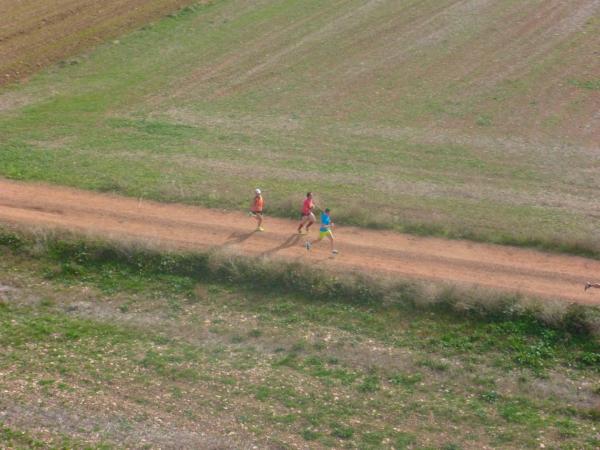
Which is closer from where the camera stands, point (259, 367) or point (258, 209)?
point (259, 367)

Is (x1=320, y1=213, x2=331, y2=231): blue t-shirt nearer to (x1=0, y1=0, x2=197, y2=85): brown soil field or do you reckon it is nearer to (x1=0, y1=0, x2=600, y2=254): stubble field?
(x1=0, y1=0, x2=600, y2=254): stubble field

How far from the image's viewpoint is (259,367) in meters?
22.2

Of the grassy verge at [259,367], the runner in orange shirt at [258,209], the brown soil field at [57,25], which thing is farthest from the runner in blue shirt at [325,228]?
the brown soil field at [57,25]

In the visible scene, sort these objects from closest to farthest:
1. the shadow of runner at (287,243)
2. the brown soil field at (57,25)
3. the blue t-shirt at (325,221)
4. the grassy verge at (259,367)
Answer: the grassy verge at (259,367), the blue t-shirt at (325,221), the shadow of runner at (287,243), the brown soil field at (57,25)

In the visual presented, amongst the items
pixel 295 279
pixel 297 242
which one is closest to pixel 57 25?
pixel 297 242

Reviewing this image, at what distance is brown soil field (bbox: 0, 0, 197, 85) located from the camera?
43.2 m

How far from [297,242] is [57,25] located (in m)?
26.7

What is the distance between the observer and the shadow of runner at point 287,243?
26.8 m

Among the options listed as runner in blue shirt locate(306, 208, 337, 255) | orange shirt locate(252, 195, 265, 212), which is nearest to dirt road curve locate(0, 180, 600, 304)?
runner in blue shirt locate(306, 208, 337, 255)

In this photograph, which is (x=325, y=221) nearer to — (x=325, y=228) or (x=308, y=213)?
(x=325, y=228)

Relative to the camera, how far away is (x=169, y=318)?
24203 mm

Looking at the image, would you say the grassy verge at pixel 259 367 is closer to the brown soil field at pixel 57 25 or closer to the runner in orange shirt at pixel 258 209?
the runner in orange shirt at pixel 258 209

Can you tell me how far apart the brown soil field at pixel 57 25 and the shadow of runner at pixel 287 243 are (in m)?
21.0

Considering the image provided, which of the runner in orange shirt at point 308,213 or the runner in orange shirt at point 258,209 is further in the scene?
the runner in orange shirt at point 258,209
